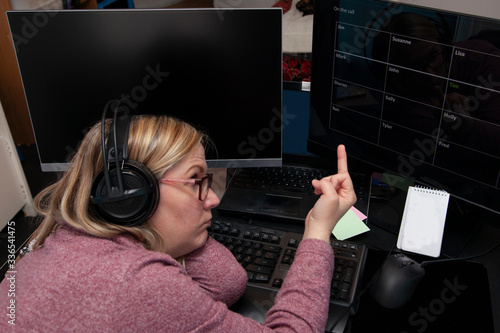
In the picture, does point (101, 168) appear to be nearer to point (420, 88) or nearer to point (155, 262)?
point (155, 262)

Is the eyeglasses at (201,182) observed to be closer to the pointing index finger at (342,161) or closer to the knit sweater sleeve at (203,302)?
the knit sweater sleeve at (203,302)

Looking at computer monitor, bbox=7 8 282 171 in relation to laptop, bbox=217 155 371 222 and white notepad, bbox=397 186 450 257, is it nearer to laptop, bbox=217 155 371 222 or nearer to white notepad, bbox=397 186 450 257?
laptop, bbox=217 155 371 222

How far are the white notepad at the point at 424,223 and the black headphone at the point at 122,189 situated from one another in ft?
1.72

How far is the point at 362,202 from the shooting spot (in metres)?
1.04

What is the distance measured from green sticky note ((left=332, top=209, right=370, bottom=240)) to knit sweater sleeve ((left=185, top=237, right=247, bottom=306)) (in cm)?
25

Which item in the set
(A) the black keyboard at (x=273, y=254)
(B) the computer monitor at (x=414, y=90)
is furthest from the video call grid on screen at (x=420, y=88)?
(A) the black keyboard at (x=273, y=254)

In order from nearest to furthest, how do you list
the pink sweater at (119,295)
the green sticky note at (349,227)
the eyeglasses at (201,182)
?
the pink sweater at (119,295)
the eyeglasses at (201,182)
the green sticky note at (349,227)

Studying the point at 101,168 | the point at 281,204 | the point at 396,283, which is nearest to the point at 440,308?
the point at 396,283

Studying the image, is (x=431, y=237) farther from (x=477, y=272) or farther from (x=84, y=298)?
(x=84, y=298)

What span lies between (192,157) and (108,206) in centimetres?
16

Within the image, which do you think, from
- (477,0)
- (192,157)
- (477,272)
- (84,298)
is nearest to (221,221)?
(192,157)

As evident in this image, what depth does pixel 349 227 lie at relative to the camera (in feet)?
3.25

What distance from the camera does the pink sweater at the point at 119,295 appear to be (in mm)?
603

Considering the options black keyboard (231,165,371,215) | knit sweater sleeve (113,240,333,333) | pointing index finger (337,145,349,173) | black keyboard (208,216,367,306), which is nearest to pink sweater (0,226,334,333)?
knit sweater sleeve (113,240,333,333)
